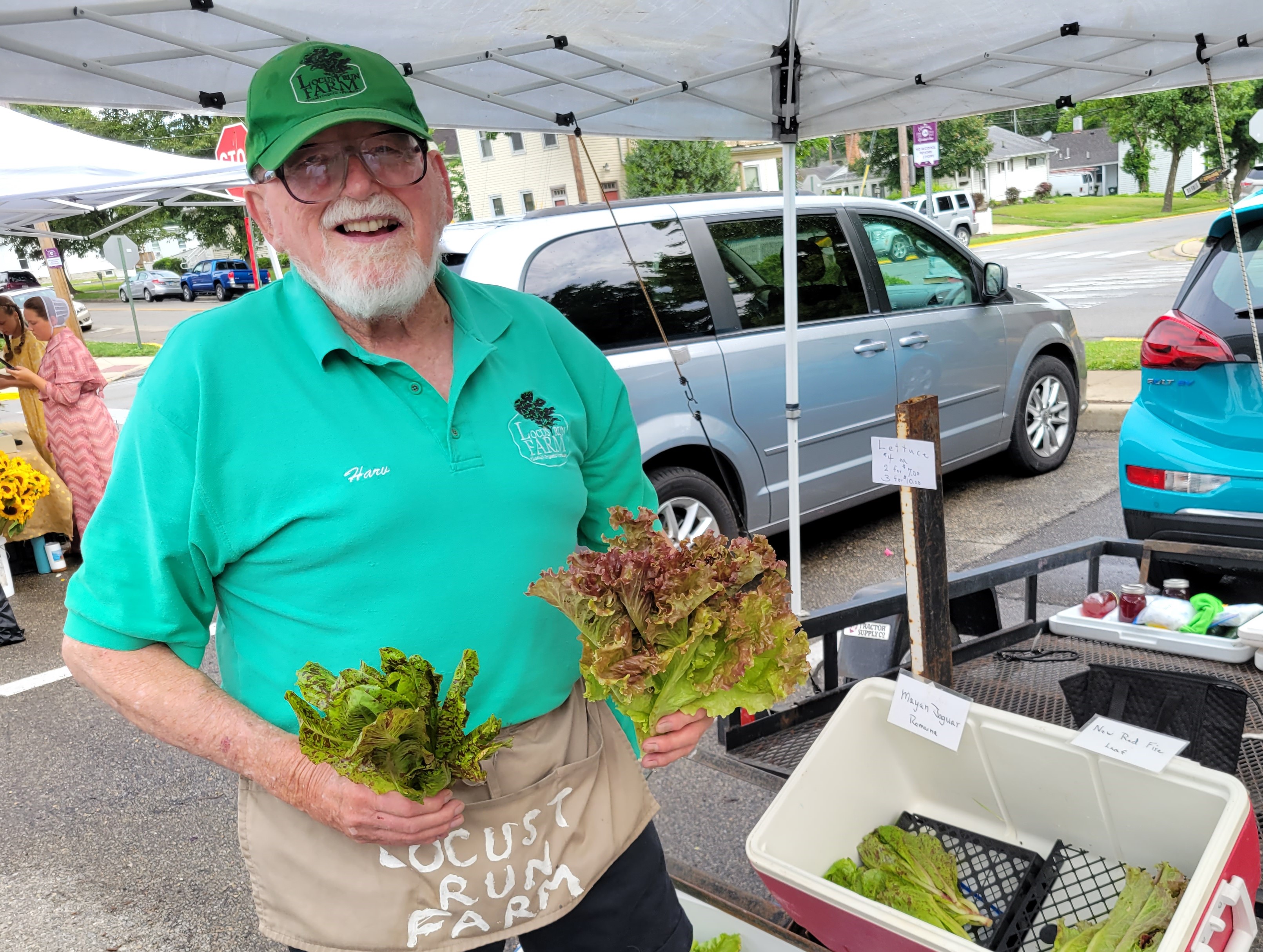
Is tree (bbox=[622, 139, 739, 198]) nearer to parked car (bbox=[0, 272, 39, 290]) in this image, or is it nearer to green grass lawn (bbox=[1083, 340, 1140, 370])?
parked car (bbox=[0, 272, 39, 290])

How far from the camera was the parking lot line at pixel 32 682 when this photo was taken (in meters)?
5.50

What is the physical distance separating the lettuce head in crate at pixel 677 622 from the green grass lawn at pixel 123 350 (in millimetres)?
26262

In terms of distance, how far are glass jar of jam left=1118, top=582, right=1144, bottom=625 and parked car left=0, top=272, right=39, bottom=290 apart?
26.8m

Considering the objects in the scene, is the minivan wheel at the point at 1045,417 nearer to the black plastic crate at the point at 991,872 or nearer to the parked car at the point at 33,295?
the black plastic crate at the point at 991,872

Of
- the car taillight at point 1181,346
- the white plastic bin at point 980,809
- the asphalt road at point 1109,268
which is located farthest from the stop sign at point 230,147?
the asphalt road at point 1109,268

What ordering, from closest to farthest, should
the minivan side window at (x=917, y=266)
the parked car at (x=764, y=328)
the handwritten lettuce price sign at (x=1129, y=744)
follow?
the handwritten lettuce price sign at (x=1129, y=744) < the parked car at (x=764, y=328) < the minivan side window at (x=917, y=266)

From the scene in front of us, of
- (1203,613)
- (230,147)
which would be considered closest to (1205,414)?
(1203,613)

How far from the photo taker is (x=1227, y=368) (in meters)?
4.32

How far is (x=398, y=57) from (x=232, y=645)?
2.09m

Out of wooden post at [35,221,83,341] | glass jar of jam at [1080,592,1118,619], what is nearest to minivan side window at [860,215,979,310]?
glass jar of jam at [1080,592,1118,619]

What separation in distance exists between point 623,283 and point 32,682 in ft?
13.3

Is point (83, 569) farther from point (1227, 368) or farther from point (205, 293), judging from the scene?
point (205, 293)

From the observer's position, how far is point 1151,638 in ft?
9.77

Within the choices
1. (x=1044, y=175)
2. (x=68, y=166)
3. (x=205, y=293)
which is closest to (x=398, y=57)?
(x=68, y=166)
